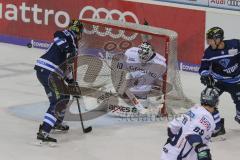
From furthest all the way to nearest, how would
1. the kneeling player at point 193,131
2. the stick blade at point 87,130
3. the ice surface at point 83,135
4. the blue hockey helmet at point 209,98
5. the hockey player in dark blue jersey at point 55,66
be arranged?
the stick blade at point 87,130
the hockey player in dark blue jersey at point 55,66
the ice surface at point 83,135
the blue hockey helmet at point 209,98
the kneeling player at point 193,131

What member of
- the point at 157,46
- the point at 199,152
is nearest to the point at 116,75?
the point at 157,46

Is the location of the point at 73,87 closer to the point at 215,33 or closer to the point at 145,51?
the point at 145,51

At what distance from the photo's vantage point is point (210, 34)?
910 centimetres

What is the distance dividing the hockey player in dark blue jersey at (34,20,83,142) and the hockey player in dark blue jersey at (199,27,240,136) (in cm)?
157

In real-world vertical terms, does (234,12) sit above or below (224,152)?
above

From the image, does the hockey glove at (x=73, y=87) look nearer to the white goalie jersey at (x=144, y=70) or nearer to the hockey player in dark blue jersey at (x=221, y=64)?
the white goalie jersey at (x=144, y=70)

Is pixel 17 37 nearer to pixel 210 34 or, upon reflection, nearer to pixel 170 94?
pixel 170 94

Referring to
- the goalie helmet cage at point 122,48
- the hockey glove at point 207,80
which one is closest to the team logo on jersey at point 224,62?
the hockey glove at point 207,80

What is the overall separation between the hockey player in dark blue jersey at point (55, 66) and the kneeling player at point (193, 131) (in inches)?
100

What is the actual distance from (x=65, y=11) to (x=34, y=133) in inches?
201

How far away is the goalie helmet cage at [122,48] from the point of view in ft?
33.2

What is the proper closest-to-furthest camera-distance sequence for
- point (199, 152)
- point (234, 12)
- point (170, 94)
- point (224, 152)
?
point (199, 152)
point (224, 152)
point (170, 94)
point (234, 12)

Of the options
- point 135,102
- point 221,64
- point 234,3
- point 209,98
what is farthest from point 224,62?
point 234,3

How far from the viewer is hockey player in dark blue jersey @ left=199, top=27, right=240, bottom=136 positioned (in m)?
9.19
